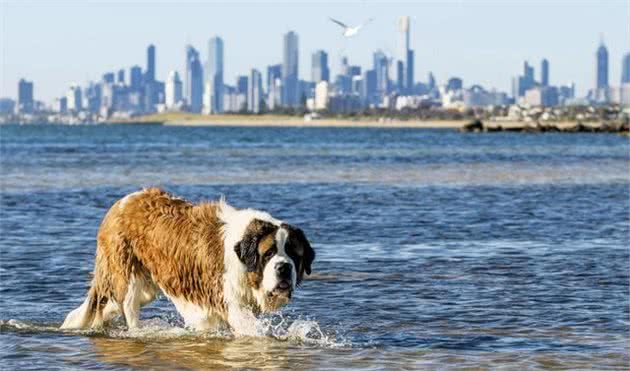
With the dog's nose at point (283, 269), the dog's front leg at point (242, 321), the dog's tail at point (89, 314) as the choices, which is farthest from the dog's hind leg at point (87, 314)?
the dog's nose at point (283, 269)

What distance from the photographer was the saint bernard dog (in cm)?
1090

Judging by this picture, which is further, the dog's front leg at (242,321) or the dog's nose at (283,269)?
the dog's front leg at (242,321)

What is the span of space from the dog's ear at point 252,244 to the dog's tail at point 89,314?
5.96 ft

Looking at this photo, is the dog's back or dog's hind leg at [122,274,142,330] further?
dog's hind leg at [122,274,142,330]

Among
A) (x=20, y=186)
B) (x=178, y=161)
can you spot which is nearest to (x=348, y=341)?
(x=20, y=186)

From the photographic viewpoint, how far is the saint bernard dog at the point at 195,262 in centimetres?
1090

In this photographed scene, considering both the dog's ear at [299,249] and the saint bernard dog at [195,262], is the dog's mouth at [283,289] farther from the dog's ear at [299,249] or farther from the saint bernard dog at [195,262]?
the dog's ear at [299,249]

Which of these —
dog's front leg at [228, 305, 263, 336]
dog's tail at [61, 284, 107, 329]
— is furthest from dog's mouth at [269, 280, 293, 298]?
dog's tail at [61, 284, 107, 329]

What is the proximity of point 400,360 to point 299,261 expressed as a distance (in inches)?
44.2

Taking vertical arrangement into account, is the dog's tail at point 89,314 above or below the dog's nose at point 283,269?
below

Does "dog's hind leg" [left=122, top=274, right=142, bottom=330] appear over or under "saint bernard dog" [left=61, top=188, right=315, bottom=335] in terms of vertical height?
under

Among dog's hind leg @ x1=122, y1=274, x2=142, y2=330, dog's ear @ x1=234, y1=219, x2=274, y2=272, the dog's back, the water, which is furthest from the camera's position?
dog's hind leg @ x1=122, y1=274, x2=142, y2=330

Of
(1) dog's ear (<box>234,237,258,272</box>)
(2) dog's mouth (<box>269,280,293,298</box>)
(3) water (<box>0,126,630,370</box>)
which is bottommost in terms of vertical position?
(3) water (<box>0,126,630,370</box>)

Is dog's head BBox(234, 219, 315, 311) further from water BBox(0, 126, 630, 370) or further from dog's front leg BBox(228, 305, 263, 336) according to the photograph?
water BBox(0, 126, 630, 370)
